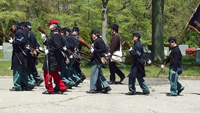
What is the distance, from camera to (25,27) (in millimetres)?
11109

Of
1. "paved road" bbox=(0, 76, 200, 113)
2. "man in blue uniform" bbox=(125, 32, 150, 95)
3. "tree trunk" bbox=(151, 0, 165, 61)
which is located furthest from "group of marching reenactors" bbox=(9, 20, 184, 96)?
"tree trunk" bbox=(151, 0, 165, 61)

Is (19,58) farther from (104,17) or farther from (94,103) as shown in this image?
(104,17)

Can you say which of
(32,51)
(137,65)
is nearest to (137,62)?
(137,65)

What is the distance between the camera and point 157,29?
70.0 ft

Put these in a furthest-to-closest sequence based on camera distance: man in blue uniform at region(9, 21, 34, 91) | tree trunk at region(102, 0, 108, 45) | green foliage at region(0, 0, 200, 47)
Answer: green foliage at region(0, 0, 200, 47), tree trunk at region(102, 0, 108, 45), man in blue uniform at region(9, 21, 34, 91)

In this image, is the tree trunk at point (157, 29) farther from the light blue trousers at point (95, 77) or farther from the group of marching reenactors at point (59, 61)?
the light blue trousers at point (95, 77)

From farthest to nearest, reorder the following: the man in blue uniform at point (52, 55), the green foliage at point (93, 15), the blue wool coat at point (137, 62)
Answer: the green foliage at point (93, 15)
the blue wool coat at point (137, 62)
the man in blue uniform at point (52, 55)

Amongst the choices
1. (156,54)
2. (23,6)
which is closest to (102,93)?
(156,54)

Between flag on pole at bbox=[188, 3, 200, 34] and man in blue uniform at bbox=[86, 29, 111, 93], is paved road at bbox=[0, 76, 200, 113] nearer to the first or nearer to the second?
man in blue uniform at bbox=[86, 29, 111, 93]

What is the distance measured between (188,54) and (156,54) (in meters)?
14.0

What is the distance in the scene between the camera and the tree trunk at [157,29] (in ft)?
69.7

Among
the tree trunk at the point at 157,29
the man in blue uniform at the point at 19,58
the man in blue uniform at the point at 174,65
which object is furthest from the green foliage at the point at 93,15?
the man in blue uniform at the point at 174,65

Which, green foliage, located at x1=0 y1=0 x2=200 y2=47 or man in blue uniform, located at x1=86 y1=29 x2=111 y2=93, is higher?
green foliage, located at x1=0 y1=0 x2=200 y2=47

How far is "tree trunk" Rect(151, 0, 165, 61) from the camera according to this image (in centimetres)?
2124
